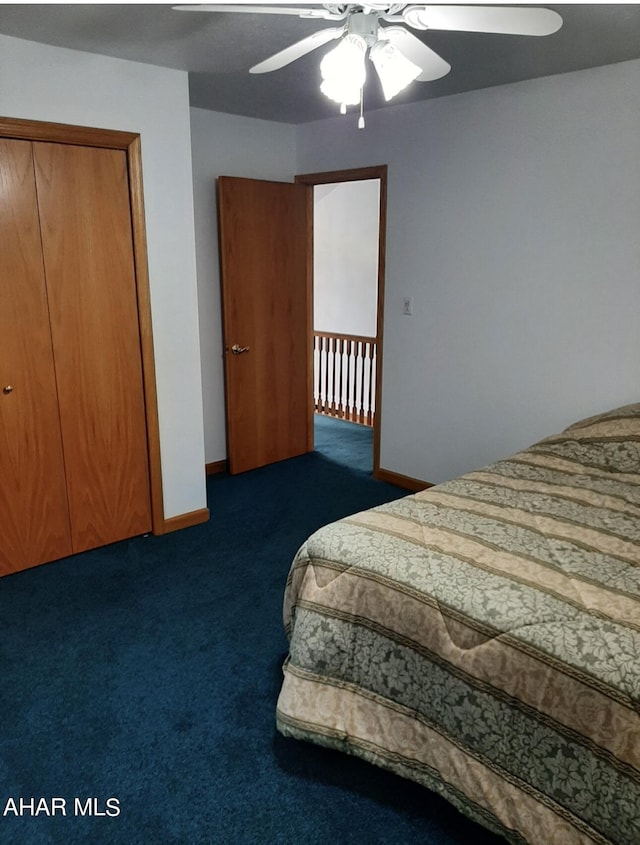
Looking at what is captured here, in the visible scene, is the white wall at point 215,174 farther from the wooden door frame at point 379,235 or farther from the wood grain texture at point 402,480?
the wood grain texture at point 402,480

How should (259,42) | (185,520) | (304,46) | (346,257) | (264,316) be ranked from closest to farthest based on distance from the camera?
(304,46) → (259,42) → (185,520) → (264,316) → (346,257)

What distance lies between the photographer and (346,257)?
622 cm

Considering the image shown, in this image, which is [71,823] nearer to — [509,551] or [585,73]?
[509,551]

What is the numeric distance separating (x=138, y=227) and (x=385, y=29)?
1684 millimetres

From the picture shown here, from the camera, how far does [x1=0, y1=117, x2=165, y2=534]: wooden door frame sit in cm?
270

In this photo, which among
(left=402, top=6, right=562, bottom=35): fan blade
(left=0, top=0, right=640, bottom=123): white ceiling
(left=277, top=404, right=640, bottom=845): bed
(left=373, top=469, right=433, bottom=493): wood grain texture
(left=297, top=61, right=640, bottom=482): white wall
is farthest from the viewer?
(left=373, top=469, right=433, bottom=493): wood grain texture

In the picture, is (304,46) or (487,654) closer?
(487,654)

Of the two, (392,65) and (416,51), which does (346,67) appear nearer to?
(392,65)

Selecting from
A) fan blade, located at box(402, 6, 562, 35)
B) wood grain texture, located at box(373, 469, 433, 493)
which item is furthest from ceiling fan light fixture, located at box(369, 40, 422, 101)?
wood grain texture, located at box(373, 469, 433, 493)

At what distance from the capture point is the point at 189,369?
3393 millimetres

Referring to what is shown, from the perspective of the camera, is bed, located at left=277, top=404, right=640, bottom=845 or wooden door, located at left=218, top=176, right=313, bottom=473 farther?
wooden door, located at left=218, top=176, right=313, bottom=473

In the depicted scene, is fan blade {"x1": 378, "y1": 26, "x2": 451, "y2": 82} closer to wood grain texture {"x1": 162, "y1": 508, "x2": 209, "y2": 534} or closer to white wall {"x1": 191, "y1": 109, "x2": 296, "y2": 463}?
white wall {"x1": 191, "y1": 109, "x2": 296, "y2": 463}

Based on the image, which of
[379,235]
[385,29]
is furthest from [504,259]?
[385,29]

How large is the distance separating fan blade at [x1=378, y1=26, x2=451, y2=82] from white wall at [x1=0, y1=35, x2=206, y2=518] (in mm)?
1484
